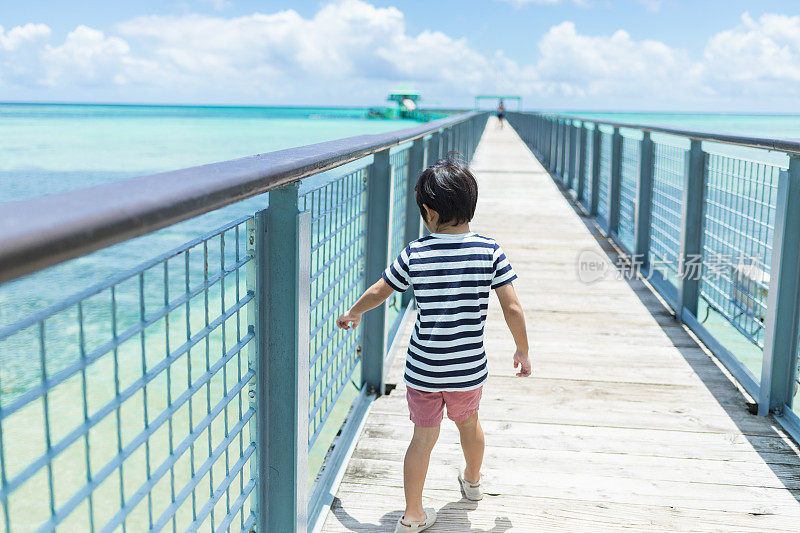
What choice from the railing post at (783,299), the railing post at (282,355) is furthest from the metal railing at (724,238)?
the railing post at (282,355)

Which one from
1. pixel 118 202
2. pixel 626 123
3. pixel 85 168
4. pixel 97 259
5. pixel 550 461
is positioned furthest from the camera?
pixel 85 168

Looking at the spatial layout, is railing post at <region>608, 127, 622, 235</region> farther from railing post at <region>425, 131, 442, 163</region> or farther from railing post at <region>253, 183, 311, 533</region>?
railing post at <region>253, 183, 311, 533</region>

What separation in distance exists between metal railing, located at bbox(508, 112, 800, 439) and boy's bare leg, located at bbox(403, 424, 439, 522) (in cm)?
155

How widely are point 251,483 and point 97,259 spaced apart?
440 inches

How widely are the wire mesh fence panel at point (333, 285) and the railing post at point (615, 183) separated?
167 inches

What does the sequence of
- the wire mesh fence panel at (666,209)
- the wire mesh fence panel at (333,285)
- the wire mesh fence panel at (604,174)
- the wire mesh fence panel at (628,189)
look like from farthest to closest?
the wire mesh fence panel at (604,174), the wire mesh fence panel at (628,189), the wire mesh fence panel at (666,209), the wire mesh fence panel at (333,285)

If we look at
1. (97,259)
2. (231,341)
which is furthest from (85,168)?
(231,341)

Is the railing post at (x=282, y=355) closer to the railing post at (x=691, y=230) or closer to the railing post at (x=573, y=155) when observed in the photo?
the railing post at (x=691, y=230)

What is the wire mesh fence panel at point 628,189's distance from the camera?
6.12 meters

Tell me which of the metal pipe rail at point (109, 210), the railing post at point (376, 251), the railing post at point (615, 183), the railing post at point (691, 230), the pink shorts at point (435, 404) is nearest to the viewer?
the metal pipe rail at point (109, 210)

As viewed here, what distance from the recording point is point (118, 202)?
848 mm

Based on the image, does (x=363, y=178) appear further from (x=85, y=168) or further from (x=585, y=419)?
(x=85, y=168)

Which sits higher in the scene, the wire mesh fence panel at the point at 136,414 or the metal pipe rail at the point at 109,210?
the metal pipe rail at the point at 109,210

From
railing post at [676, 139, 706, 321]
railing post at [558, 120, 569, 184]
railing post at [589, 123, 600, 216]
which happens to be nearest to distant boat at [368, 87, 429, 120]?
railing post at [558, 120, 569, 184]
